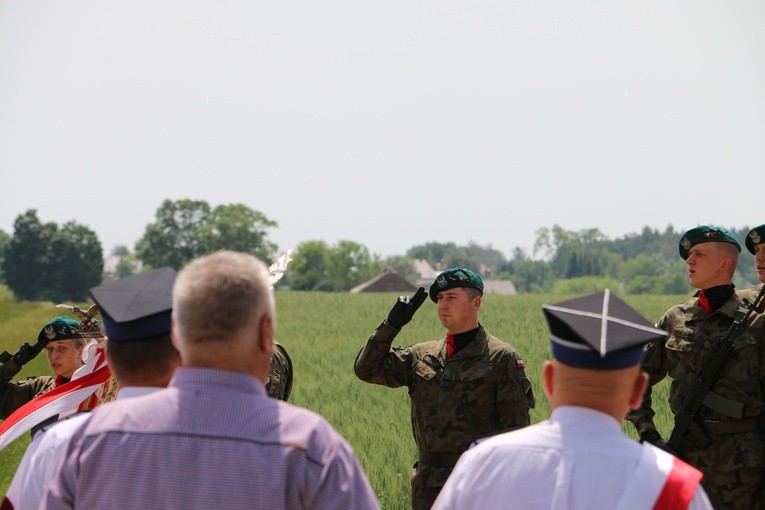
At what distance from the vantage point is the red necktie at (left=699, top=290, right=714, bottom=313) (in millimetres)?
5754

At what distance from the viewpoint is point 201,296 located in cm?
245

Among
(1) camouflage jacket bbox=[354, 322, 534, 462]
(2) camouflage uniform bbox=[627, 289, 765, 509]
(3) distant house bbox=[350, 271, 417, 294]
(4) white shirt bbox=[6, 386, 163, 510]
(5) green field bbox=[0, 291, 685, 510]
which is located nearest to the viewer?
(4) white shirt bbox=[6, 386, 163, 510]

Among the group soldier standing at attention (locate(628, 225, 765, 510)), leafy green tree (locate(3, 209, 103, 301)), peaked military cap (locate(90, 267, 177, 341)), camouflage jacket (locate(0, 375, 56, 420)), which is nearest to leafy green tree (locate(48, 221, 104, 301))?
leafy green tree (locate(3, 209, 103, 301))

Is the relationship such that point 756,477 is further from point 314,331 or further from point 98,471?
point 314,331

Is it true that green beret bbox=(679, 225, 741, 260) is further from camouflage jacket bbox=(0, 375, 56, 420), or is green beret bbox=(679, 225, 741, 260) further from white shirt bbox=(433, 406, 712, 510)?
camouflage jacket bbox=(0, 375, 56, 420)

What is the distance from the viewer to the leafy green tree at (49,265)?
293 feet

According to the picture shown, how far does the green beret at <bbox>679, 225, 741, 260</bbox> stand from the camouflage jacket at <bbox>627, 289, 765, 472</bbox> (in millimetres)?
276

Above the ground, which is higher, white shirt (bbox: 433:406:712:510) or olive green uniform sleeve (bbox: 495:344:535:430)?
white shirt (bbox: 433:406:712:510)

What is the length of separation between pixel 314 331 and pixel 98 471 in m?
27.5

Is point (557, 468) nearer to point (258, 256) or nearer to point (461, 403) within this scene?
point (461, 403)

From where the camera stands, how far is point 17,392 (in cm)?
682

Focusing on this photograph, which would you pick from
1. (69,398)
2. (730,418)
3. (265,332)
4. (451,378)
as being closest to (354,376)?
(451,378)

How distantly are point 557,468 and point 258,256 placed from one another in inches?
4456

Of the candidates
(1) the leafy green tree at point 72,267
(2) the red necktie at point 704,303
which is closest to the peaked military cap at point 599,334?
(2) the red necktie at point 704,303
